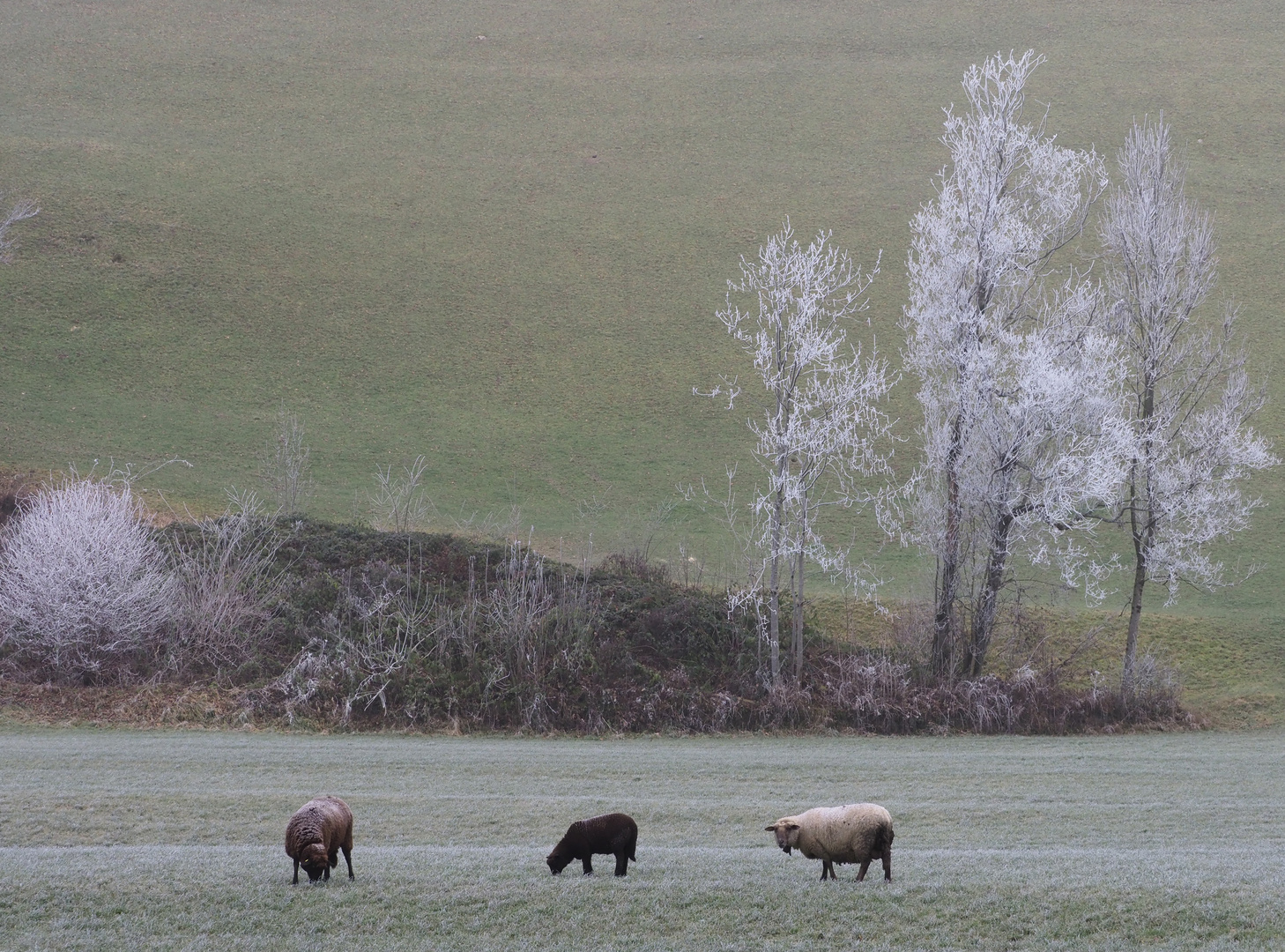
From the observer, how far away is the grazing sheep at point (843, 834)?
8.65 meters

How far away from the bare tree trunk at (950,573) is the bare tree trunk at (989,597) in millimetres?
476

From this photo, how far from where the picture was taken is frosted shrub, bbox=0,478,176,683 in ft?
76.1

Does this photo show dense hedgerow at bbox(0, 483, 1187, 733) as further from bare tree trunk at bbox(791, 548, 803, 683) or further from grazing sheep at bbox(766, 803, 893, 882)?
grazing sheep at bbox(766, 803, 893, 882)

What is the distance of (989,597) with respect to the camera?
25.0m

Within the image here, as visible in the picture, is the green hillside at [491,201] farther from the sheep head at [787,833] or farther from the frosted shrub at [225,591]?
the sheep head at [787,833]

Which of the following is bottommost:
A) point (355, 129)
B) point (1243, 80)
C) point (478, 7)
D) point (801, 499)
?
point (801, 499)

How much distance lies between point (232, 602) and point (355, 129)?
163ft

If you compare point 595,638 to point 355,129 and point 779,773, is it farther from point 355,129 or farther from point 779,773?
point 355,129

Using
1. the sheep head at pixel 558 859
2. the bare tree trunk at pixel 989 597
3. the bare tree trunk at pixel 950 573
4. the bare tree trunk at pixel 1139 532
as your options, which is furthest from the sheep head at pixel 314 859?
the bare tree trunk at pixel 1139 532

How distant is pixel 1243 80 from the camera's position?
226 feet

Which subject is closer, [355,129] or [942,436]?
[942,436]

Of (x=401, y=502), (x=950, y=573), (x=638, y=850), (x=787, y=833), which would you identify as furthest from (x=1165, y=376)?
(x=787, y=833)

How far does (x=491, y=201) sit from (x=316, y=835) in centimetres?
5682

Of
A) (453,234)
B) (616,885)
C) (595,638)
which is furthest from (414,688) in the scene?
(453,234)
